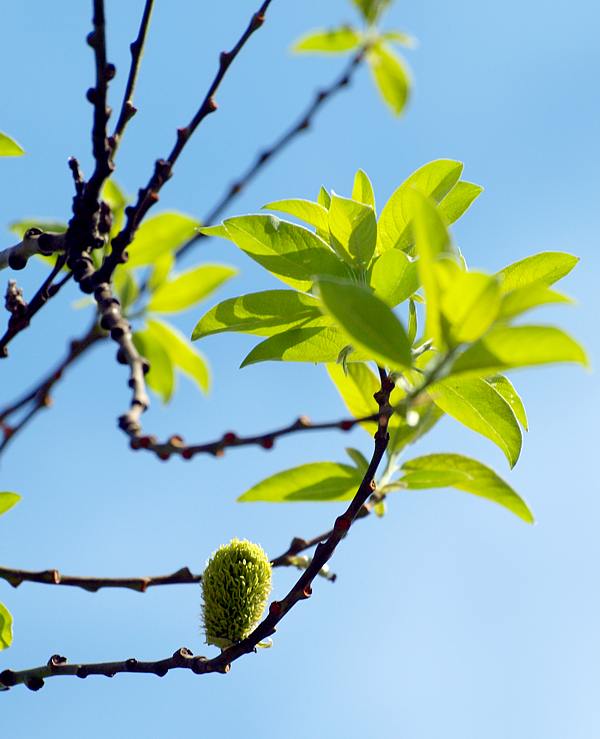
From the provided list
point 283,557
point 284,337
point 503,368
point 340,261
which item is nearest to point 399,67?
point 340,261

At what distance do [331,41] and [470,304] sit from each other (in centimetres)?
68

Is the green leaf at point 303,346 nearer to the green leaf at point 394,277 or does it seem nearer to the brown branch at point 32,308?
the green leaf at point 394,277

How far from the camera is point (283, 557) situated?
1.99 meters

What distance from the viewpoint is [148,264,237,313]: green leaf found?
2.07 m

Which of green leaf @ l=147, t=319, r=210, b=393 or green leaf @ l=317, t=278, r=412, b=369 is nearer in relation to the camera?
green leaf @ l=317, t=278, r=412, b=369

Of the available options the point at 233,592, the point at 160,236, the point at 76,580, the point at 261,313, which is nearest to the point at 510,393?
the point at 261,313

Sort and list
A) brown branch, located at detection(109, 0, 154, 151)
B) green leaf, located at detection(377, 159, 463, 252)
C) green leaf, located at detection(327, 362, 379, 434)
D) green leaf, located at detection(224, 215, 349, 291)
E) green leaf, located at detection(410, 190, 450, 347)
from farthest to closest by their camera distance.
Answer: green leaf, located at detection(327, 362, 379, 434) → green leaf, located at detection(377, 159, 463, 252) → green leaf, located at detection(224, 215, 349, 291) → brown branch, located at detection(109, 0, 154, 151) → green leaf, located at detection(410, 190, 450, 347)

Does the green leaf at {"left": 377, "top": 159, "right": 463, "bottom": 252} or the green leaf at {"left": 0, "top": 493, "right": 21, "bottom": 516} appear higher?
the green leaf at {"left": 377, "top": 159, "right": 463, "bottom": 252}

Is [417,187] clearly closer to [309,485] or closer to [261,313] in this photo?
[261,313]

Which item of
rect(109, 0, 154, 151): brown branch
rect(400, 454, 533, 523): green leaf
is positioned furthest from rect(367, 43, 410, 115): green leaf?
rect(400, 454, 533, 523): green leaf

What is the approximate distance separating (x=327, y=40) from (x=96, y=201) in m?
0.51

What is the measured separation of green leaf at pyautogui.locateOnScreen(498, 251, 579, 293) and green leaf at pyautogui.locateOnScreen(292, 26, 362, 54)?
1.93 feet

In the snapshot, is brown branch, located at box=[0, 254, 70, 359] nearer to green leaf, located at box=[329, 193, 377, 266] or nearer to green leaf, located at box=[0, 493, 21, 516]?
green leaf, located at box=[0, 493, 21, 516]

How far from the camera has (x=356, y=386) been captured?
2.12m
